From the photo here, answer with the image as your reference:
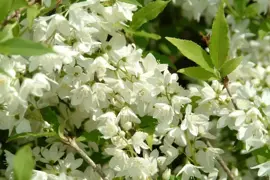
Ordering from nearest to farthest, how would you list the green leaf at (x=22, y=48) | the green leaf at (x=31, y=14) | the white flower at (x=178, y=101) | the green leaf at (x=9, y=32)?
the green leaf at (x=22, y=48)
the green leaf at (x=9, y=32)
the green leaf at (x=31, y=14)
the white flower at (x=178, y=101)

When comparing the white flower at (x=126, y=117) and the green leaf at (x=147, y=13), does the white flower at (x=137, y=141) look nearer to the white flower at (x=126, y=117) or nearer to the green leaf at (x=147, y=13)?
the white flower at (x=126, y=117)

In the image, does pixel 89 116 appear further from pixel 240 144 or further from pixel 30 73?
pixel 240 144

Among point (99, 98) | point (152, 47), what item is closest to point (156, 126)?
point (99, 98)

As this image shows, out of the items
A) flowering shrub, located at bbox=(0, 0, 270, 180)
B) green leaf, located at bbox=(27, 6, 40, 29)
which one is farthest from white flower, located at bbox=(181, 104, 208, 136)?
green leaf, located at bbox=(27, 6, 40, 29)

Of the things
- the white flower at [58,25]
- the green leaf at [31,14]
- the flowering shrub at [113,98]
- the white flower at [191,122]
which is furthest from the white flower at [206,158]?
the green leaf at [31,14]

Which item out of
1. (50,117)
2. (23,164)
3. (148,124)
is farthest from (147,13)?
(23,164)

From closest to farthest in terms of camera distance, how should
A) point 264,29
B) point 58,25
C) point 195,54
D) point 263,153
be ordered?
1. point 58,25
2. point 195,54
3. point 263,153
4. point 264,29

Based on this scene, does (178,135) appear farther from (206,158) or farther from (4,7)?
(4,7)
